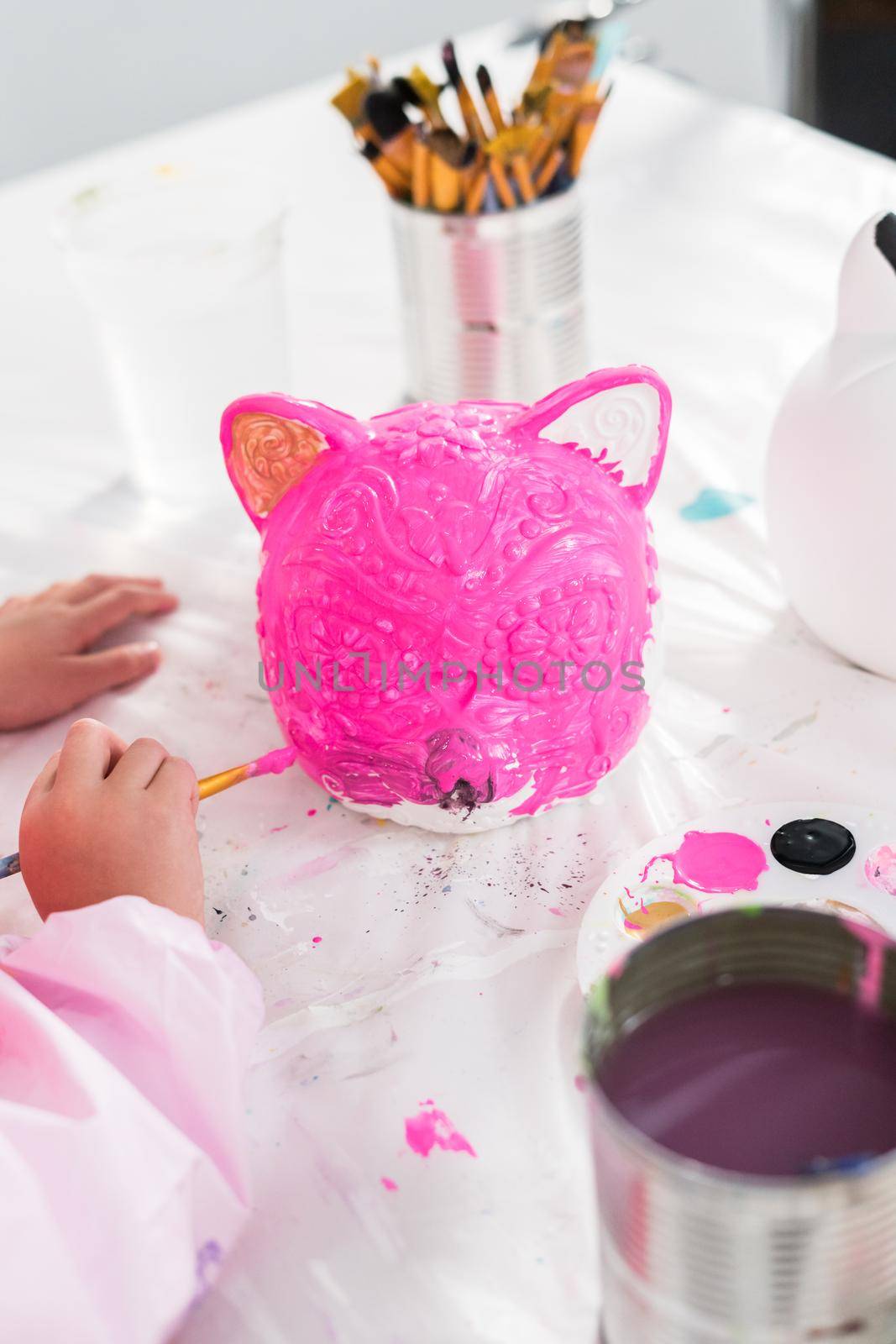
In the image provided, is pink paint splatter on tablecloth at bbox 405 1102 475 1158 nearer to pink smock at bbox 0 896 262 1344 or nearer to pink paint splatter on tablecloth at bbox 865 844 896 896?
pink smock at bbox 0 896 262 1344

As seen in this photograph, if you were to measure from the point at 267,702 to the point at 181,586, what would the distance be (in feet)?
0.64

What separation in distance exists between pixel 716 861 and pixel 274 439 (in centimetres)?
38

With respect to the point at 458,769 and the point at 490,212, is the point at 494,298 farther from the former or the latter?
the point at 458,769

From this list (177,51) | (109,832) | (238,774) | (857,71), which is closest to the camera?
(109,832)

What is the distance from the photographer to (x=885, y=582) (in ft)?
2.85

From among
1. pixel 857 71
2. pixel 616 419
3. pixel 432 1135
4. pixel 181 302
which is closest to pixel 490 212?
pixel 181 302

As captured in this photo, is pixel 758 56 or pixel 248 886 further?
pixel 758 56

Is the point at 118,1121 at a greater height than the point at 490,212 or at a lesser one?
lesser

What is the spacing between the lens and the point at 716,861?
0.80m

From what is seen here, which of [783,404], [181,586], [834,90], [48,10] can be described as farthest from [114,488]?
[48,10]

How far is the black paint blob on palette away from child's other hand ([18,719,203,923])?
0.35 meters

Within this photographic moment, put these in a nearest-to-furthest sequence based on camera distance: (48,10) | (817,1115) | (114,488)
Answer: (817,1115) < (114,488) < (48,10)

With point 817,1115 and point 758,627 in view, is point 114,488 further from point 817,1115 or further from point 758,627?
point 817,1115

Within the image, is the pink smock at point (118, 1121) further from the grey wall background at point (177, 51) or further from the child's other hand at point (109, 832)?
the grey wall background at point (177, 51)
